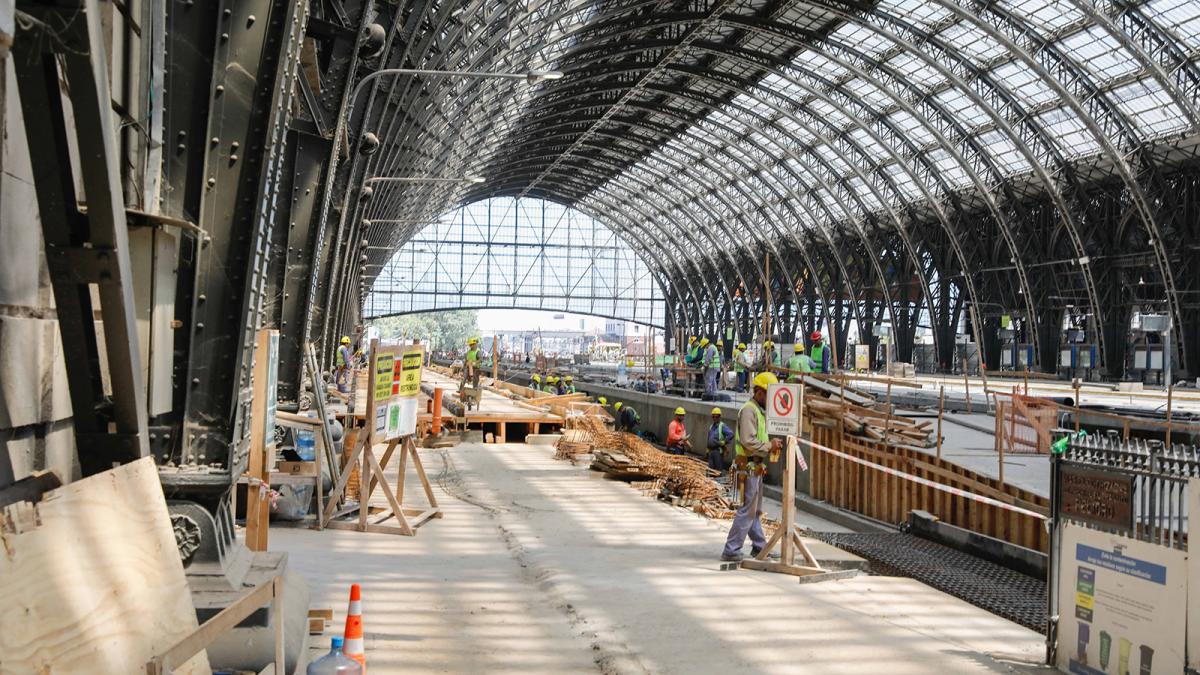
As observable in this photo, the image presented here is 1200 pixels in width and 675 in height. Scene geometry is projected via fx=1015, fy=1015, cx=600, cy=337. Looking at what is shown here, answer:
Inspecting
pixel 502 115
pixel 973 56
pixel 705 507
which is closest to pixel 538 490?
pixel 705 507

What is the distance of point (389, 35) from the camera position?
19375 mm

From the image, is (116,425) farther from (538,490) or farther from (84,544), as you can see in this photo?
(538,490)

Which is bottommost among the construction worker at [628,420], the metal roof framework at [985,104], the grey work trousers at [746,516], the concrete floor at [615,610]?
the construction worker at [628,420]

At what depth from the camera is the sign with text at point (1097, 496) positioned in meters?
6.61

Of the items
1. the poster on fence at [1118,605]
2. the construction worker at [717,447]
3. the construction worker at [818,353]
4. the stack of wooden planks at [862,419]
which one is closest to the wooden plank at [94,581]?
the poster on fence at [1118,605]

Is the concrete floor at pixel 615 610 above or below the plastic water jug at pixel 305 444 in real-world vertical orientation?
below

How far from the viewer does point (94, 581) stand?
11.2 feet

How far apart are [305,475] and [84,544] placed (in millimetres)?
9172

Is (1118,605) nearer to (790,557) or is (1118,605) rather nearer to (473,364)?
(790,557)

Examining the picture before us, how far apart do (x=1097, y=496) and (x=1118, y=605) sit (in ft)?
2.34

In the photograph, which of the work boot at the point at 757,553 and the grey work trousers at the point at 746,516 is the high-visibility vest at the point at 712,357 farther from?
the grey work trousers at the point at 746,516

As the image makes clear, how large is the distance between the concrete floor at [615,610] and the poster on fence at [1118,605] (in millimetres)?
462

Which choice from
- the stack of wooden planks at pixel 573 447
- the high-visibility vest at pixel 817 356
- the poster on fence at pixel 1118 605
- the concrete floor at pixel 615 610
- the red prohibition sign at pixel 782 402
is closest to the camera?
the poster on fence at pixel 1118 605

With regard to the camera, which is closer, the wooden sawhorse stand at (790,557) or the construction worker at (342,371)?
the wooden sawhorse stand at (790,557)
